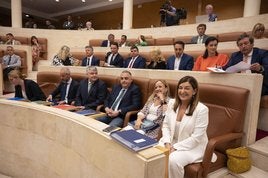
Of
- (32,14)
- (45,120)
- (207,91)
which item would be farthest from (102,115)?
(32,14)

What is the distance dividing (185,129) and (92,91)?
5.93 feet

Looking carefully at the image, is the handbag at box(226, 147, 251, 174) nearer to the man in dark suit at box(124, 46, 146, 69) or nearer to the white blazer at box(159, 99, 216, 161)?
the white blazer at box(159, 99, 216, 161)

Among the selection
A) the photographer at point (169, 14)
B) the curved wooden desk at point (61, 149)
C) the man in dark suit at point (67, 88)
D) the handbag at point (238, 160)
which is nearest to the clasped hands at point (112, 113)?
the curved wooden desk at point (61, 149)

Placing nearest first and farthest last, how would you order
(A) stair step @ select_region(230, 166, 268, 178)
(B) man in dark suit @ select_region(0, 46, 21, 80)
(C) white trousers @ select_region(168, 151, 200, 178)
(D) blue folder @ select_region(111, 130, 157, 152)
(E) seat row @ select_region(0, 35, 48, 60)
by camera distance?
(D) blue folder @ select_region(111, 130, 157, 152) < (C) white trousers @ select_region(168, 151, 200, 178) < (A) stair step @ select_region(230, 166, 268, 178) < (B) man in dark suit @ select_region(0, 46, 21, 80) < (E) seat row @ select_region(0, 35, 48, 60)

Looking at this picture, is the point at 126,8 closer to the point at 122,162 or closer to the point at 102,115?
the point at 102,115

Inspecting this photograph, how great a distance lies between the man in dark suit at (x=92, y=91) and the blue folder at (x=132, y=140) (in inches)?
74.8

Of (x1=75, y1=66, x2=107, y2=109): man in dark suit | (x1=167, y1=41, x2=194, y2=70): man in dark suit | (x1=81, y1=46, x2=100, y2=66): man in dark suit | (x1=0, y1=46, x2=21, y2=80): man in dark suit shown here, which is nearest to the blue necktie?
(x1=75, y1=66, x2=107, y2=109): man in dark suit

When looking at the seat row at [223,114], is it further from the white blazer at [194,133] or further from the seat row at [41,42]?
the seat row at [41,42]

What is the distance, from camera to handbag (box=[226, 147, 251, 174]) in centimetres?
186

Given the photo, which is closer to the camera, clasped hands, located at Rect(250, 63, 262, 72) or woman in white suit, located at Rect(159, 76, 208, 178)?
woman in white suit, located at Rect(159, 76, 208, 178)

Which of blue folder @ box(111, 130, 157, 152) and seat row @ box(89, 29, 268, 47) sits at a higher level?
seat row @ box(89, 29, 268, 47)

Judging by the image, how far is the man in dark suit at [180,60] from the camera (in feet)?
10.6

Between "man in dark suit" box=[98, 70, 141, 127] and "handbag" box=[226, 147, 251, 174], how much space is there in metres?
1.26

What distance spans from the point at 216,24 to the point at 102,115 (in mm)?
4082
